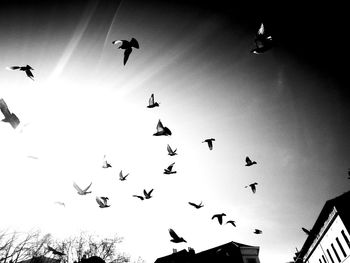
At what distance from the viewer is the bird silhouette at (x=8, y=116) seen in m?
6.22

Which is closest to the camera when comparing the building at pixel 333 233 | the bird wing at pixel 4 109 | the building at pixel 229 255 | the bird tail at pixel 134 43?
the bird wing at pixel 4 109

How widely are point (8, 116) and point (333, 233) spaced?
30.3 m

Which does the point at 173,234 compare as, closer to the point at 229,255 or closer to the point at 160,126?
the point at 160,126

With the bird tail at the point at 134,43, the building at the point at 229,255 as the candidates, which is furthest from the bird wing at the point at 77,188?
the building at the point at 229,255

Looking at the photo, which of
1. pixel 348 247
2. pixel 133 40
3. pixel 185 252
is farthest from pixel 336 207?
pixel 133 40

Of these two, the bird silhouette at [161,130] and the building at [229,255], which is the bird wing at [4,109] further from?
the building at [229,255]

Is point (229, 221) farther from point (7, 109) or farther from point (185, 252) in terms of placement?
point (185, 252)

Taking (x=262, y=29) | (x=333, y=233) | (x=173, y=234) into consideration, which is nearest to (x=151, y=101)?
(x=262, y=29)

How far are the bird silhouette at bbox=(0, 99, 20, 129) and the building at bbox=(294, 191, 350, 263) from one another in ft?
86.6

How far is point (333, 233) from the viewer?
23938mm

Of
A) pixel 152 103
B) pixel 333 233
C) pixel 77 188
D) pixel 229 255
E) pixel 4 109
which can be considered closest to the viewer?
pixel 4 109

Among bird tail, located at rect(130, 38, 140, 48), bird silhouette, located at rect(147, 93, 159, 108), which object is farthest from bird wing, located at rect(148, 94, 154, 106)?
bird tail, located at rect(130, 38, 140, 48)

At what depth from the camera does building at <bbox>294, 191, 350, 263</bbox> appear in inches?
839

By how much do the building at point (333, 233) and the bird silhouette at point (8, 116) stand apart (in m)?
26.4
